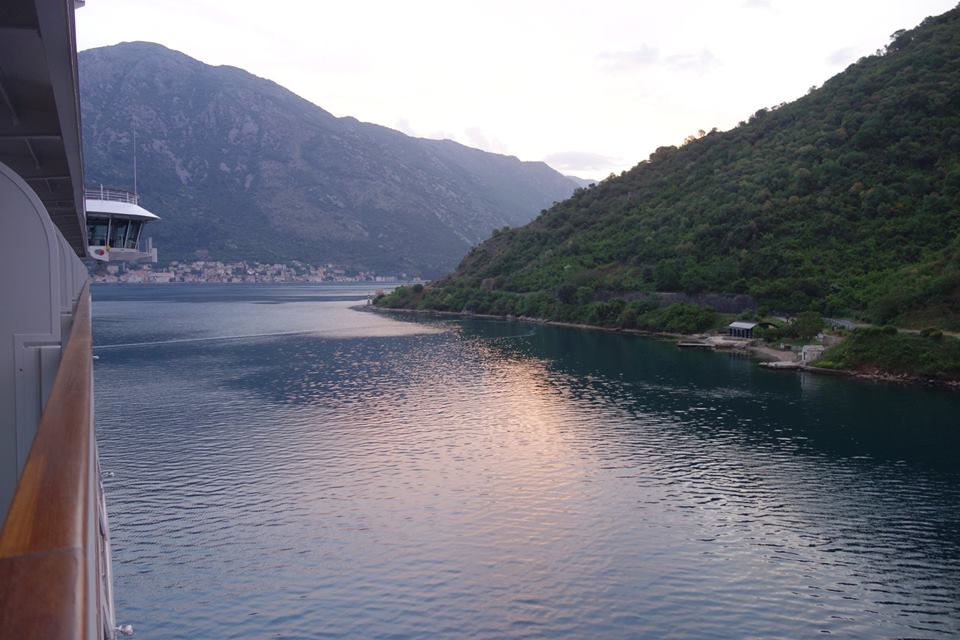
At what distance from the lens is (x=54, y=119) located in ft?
27.5

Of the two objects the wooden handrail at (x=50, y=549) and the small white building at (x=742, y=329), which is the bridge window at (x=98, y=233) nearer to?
the wooden handrail at (x=50, y=549)

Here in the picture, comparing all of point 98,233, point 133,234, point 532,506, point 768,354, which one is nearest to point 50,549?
point 532,506

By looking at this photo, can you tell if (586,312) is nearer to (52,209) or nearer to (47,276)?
(52,209)

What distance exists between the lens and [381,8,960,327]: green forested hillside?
2566 inches

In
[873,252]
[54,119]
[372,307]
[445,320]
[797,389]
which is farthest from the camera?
[372,307]

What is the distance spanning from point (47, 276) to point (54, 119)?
136 inches

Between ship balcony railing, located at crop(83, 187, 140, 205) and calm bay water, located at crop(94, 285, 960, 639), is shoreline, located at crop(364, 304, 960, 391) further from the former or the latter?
ship balcony railing, located at crop(83, 187, 140, 205)

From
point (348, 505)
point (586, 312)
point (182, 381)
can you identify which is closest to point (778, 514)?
point (348, 505)

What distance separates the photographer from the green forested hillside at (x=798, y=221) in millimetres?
65188

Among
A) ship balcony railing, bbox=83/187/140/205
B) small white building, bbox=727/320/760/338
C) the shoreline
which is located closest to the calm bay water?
the shoreline

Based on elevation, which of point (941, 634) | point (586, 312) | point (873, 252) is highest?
point (873, 252)

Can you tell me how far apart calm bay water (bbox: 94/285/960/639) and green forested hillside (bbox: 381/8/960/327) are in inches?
812

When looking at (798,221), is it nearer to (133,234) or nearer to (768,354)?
(768,354)

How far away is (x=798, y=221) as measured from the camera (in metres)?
77.5
